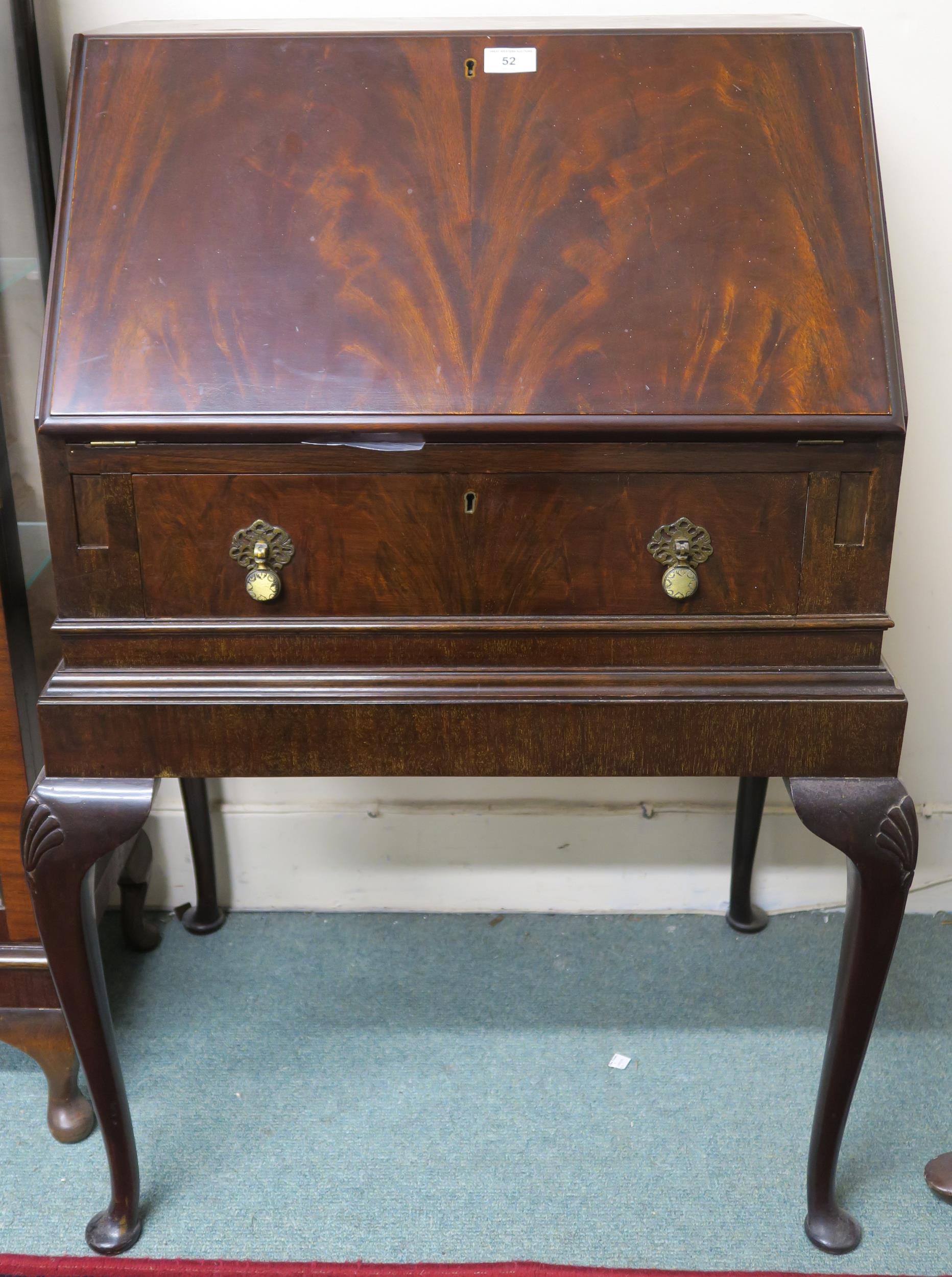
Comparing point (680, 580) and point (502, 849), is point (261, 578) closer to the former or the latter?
point (680, 580)

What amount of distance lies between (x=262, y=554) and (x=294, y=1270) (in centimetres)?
86

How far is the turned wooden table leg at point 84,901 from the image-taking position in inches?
46.3

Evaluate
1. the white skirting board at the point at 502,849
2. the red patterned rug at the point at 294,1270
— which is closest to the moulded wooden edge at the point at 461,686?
the red patterned rug at the point at 294,1270

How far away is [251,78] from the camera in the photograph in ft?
3.85

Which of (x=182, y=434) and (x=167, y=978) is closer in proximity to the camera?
(x=182, y=434)

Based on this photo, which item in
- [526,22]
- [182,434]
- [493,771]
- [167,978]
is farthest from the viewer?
[167,978]

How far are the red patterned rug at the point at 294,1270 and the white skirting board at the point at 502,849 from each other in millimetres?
730

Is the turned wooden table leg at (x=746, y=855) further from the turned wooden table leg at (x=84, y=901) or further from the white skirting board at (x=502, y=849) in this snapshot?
the turned wooden table leg at (x=84, y=901)

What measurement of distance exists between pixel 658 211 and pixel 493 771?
0.60m

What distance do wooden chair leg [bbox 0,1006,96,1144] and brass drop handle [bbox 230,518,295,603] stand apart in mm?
747

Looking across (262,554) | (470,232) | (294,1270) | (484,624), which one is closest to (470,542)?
(484,624)

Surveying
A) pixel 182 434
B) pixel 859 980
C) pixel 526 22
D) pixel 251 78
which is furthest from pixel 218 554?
pixel 859 980

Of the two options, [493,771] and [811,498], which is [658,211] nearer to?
[811,498]

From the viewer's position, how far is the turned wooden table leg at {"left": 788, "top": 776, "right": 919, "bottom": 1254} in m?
1.17
